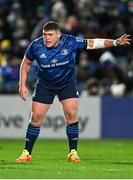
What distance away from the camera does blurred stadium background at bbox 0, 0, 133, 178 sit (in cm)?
2078

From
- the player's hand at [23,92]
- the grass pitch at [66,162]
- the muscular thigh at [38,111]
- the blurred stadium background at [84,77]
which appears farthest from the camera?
the blurred stadium background at [84,77]

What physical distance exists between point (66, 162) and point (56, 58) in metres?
1.70

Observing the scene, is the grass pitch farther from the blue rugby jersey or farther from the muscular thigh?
the blue rugby jersey

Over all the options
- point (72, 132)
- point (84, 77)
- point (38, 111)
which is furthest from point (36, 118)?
point (84, 77)

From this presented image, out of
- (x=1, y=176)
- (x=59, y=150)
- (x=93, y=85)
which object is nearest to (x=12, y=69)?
(x=93, y=85)

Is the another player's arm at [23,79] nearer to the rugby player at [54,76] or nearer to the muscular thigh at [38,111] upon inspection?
the rugby player at [54,76]

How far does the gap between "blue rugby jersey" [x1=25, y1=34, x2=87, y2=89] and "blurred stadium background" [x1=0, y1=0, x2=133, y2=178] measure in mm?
2486

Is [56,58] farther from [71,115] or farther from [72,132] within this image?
[72,132]

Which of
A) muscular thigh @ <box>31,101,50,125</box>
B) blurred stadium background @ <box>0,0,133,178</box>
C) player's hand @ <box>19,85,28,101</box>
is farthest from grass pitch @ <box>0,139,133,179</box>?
player's hand @ <box>19,85,28,101</box>

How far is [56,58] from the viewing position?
13.1 metres

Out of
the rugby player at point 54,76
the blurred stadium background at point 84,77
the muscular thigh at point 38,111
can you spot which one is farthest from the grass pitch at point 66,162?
the muscular thigh at point 38,111

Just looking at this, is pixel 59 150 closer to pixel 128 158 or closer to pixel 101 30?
pixel 128 158

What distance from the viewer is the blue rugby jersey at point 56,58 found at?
13.1 m

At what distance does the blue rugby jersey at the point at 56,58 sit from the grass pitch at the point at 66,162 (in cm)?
137
